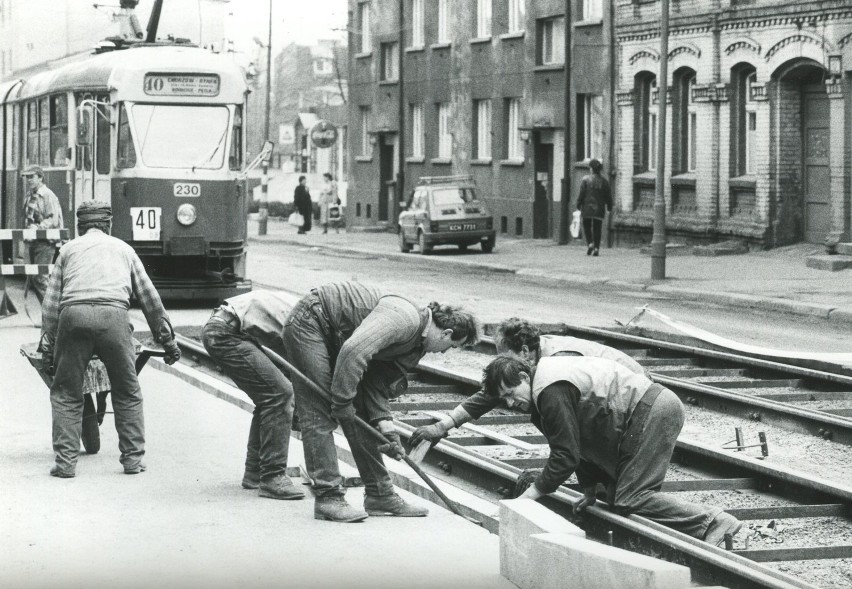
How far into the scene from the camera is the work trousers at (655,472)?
7.61 m

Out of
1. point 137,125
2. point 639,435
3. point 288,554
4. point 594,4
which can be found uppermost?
point 594,4

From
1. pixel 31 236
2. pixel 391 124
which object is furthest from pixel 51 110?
pixel 391 124

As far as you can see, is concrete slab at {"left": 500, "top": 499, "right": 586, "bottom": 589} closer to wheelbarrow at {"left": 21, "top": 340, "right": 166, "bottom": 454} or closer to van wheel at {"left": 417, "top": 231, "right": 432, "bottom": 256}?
wheelbarrow at {"left": 21, "top": 340, "right": 166, "bottom": 454}

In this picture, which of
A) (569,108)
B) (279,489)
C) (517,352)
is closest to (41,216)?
(279,489)

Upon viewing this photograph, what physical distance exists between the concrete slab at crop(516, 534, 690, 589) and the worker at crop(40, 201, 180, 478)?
3.49 m

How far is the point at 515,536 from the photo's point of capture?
6.74 metres

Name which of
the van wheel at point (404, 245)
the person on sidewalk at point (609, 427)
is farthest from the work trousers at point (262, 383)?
the van wheel at point (404, 245)

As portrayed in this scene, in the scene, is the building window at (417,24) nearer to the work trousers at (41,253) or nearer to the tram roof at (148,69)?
the tram roof at (148,69)

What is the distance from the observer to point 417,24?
46.5 meters

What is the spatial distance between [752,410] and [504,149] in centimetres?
2950

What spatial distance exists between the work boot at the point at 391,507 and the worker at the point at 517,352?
45 centimetres

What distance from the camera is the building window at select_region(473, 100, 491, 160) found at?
138ft

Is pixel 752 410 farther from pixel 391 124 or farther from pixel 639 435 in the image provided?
pixel 391 124

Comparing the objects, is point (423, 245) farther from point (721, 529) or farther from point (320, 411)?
point (721, 529)
